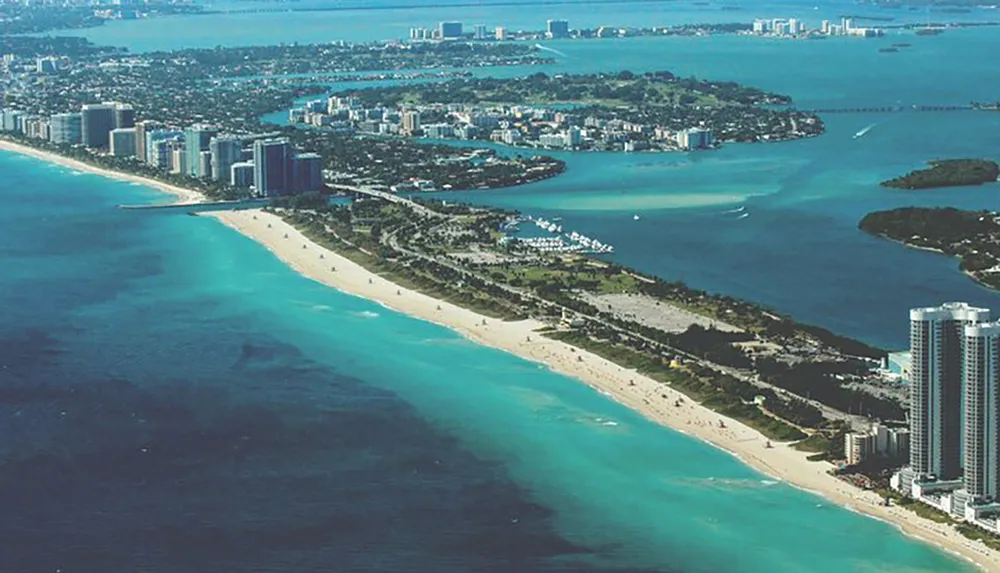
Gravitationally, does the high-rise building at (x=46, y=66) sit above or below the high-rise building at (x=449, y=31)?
below

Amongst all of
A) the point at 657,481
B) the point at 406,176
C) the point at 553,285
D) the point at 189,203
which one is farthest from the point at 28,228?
the point at 657,481

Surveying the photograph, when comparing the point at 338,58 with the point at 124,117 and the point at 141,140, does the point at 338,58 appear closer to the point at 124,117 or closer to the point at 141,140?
the point at 124,117

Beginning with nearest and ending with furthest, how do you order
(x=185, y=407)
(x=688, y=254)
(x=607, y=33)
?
1. (x=185, y=407)
2. (x=688, y=254)
3. (x=607, y=33)

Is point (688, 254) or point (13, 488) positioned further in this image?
point (688, 254)

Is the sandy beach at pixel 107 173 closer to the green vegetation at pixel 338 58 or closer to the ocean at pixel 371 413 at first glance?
the ocean at pixel 371 413

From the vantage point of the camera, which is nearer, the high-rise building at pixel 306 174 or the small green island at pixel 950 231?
the small green island at pixel 950 231

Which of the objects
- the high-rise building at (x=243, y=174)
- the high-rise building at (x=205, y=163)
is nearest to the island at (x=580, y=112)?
the high-rise building at (x=205, y=163)

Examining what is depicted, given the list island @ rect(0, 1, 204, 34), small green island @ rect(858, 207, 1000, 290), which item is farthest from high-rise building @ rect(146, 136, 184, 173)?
island @ rect(0, 1, 204, 34)

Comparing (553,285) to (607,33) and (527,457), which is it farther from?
(607,33)
